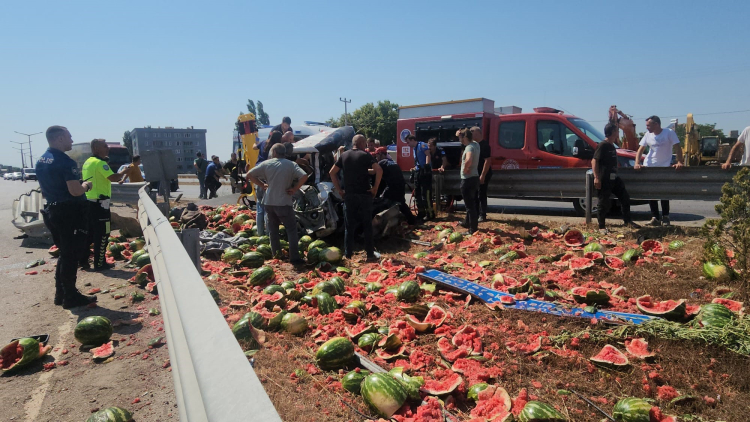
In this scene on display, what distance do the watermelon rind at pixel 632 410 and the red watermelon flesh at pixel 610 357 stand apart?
0.53 meters

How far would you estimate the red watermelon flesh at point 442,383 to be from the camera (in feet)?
11.2

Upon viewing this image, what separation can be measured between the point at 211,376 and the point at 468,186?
7610mm

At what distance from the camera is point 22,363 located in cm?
423

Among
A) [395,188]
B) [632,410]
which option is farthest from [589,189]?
[632,410]

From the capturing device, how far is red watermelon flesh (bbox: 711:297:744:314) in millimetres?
4363

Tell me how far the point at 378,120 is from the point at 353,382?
65.5 m

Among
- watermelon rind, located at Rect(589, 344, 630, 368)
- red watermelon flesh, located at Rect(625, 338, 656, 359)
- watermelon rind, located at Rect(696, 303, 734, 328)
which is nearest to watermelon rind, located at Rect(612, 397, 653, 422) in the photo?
watermelon rind, located at Rect(589, 344, 630, 368)

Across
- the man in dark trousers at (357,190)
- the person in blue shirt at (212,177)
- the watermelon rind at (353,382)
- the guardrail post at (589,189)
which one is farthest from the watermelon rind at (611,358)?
the person in blue shirt at (212,177)

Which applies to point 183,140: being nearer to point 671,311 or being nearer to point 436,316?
point 436,316

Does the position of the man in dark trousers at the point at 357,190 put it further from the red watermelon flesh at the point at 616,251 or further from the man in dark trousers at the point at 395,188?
the red watermelon flesh at the point at 616,251

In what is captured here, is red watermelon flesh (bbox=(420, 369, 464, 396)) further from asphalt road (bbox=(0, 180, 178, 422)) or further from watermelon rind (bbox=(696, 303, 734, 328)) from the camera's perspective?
watermelon rind (bbox=(696, 303, 734, 328))

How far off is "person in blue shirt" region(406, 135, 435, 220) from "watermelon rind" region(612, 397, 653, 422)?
25.0 ft

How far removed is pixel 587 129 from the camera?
459 inches

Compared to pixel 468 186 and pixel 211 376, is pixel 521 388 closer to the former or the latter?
pixel 211 376
